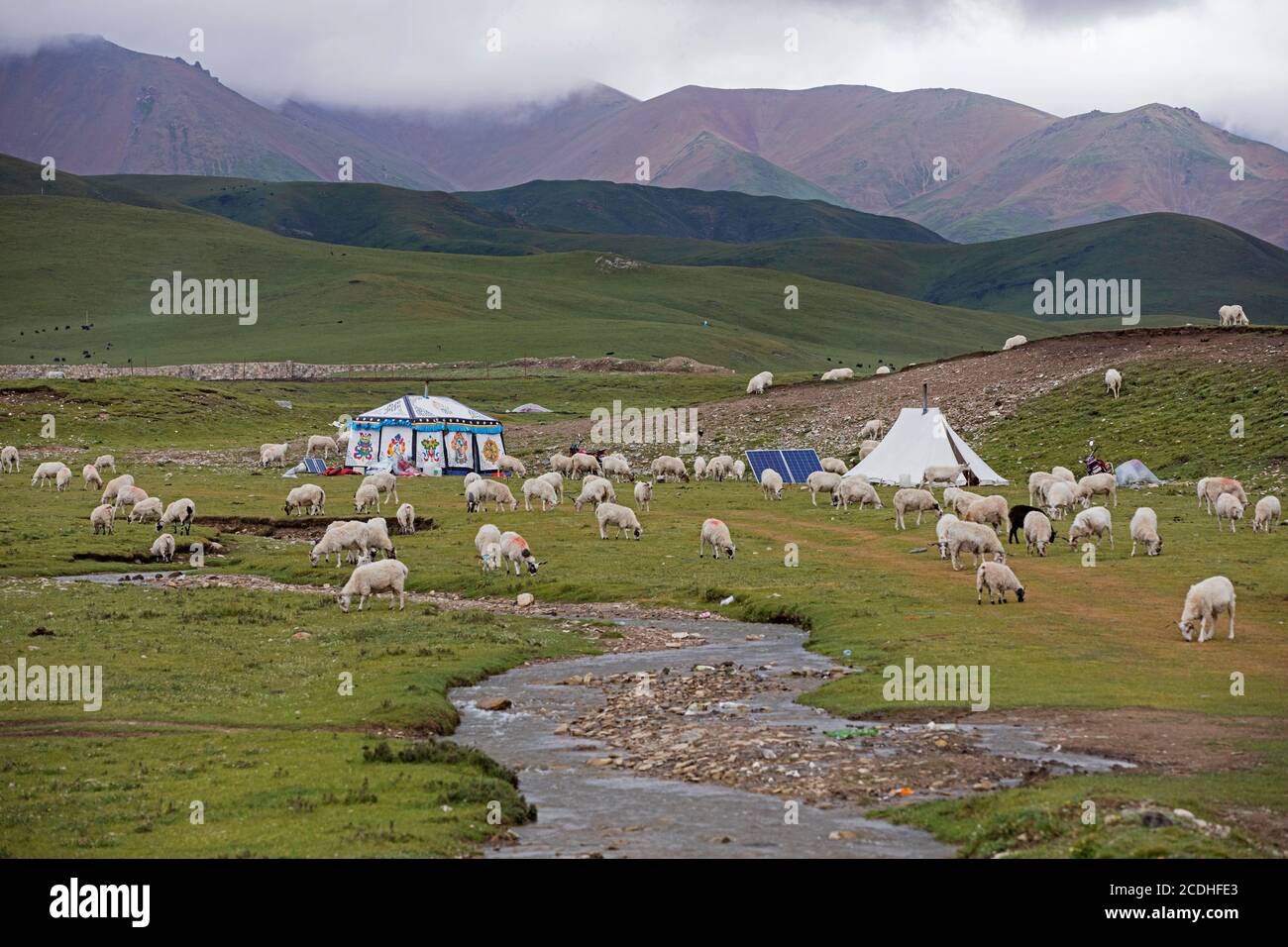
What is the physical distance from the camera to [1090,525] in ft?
122

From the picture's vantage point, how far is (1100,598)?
29453 mm

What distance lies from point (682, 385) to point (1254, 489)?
77631mm

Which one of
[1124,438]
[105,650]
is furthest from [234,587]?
[1124,438]

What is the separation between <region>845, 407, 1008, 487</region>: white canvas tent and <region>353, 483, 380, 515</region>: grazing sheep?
19166 mm

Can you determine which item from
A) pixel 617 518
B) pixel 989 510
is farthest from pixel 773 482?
pixel 989 510

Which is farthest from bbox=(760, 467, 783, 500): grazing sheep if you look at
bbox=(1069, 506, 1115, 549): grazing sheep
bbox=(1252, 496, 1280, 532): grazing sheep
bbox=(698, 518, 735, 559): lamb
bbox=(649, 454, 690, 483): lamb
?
bbox=(1252, 496, 1280, 532): grazing sheep

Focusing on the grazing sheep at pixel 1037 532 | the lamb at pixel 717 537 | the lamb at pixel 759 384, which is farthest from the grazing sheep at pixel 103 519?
the lamb at pixel 759 384

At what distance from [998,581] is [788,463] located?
32351mm

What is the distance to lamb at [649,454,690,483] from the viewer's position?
62094mm

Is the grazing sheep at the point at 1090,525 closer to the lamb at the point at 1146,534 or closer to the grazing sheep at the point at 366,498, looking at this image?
the lamb at the point at 1146,534

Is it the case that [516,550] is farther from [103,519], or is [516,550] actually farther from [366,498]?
[103,519]

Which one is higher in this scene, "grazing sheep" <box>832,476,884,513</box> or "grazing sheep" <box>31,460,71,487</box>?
"grazing sheep" <box>31,460,71,487</box>

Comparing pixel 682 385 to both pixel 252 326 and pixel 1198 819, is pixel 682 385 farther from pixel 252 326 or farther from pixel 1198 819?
pixel 1198 819

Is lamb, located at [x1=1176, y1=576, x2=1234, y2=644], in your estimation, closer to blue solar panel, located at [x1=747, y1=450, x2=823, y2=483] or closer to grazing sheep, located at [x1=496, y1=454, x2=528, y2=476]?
blue solar panel, located at [x1=747, y1=450, x2=823, y2=483]
